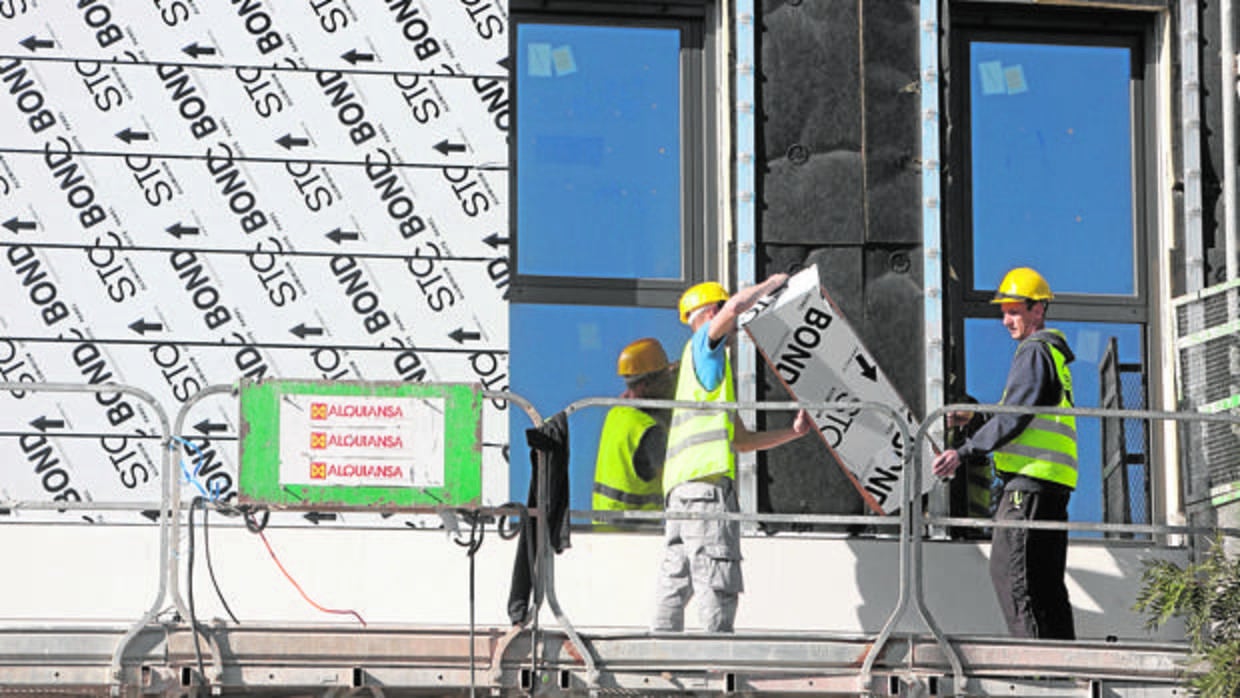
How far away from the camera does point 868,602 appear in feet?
53.2

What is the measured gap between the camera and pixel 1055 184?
1748 centimetres

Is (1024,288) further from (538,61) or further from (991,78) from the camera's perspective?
(538,61)

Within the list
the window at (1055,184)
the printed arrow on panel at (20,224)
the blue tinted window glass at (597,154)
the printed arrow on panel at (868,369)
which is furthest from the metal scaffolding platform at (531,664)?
the blue tinted window glass at (597,154)

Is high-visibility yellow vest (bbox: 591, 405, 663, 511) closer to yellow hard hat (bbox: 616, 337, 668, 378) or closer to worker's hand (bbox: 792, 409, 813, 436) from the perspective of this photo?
yellow hard hat (bbox: 616, 337, 668, 378)

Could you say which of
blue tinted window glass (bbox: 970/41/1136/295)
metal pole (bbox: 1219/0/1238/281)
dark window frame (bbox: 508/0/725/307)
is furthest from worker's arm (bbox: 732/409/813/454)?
metal pole (bbox: 1219/0/1238/281)

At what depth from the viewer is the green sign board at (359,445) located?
A: 13.6 metres

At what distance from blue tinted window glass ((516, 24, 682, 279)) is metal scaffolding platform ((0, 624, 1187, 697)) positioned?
136 inches

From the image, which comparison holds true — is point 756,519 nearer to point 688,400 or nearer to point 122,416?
point 688,400

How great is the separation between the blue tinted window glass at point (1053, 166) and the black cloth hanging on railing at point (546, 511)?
4.24 m

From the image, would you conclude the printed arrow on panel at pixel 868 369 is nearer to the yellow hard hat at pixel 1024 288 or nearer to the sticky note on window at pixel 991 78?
the yellow hard hat at pixel 1024 288

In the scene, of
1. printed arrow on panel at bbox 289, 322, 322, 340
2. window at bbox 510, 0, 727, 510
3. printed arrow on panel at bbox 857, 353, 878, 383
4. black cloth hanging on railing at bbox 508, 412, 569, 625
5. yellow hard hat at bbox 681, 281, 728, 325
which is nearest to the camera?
black cloth hanging on railing at bbox 508, 412, 569, 625

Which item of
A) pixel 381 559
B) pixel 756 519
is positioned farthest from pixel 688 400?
pixel 381 559

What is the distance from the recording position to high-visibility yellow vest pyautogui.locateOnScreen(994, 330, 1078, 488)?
49.2ft

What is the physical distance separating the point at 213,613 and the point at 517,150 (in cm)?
341
